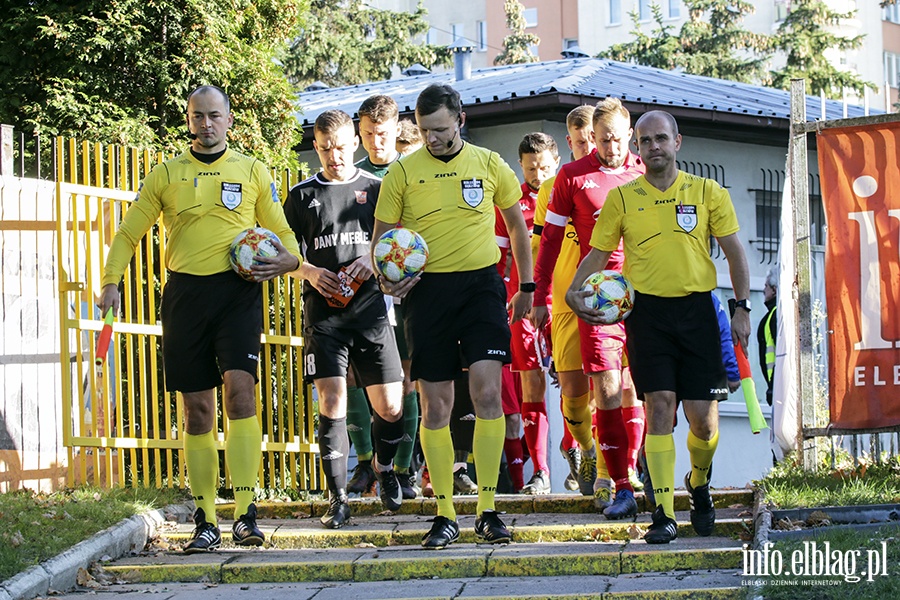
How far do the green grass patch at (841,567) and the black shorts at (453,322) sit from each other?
2.02 m

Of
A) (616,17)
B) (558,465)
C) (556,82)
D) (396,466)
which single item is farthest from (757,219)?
(616,17)

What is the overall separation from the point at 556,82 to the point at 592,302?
31.4 feet

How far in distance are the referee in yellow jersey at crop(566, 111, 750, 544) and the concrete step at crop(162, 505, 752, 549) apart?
357 millimetres

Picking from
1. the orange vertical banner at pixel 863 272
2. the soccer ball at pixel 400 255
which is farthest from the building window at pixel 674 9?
the soccer ball at pixel 400 255

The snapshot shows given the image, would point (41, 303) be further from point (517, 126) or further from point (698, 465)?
point (517, 126)

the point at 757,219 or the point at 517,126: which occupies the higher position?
the point at 517,126

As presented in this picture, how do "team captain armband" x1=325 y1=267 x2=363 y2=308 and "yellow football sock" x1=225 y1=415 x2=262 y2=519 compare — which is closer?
"yellow football sock" x1=225 y1=415 x2=262 y2=519

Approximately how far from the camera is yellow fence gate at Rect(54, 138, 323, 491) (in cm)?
958

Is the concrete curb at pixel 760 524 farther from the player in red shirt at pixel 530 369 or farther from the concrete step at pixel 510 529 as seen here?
the player in red shirt at pixel 530 369

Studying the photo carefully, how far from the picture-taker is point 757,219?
17484mm

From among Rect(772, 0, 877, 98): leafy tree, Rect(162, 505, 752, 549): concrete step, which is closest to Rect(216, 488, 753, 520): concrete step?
Rect(162, 505, 752, 549): concrete step

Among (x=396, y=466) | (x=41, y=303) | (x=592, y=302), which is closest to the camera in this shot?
(x=592, y=302)

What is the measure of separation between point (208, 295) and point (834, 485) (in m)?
3.81

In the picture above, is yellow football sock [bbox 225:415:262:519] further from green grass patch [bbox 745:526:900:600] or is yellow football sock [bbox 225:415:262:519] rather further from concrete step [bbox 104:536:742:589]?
green grass patch [bbox 745:526:900:600]
